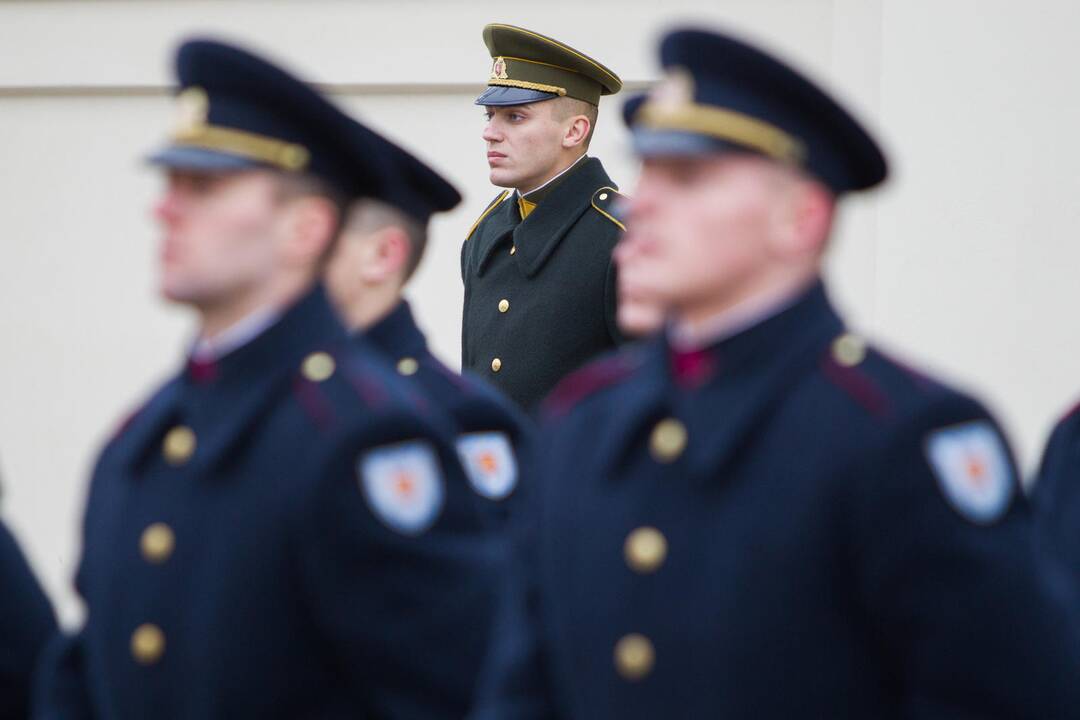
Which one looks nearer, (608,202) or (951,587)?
(951,587)

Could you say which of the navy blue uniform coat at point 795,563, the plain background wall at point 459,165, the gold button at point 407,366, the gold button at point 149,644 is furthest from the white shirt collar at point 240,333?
the plain background wall at point 459,165

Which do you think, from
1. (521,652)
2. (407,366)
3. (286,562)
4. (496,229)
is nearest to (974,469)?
(521,652)

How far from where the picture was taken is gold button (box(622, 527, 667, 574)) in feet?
7.45

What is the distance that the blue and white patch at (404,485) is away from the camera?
2.46 m

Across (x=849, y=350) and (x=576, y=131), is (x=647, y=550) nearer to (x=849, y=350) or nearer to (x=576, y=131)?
(x=849, y=350)

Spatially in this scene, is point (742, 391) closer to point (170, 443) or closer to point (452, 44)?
point (170, 443)

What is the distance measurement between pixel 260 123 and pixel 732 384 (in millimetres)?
776

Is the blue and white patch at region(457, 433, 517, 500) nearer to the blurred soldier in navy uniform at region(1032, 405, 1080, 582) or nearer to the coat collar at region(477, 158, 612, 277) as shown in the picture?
the blurred soldier in navy uniform at region(1032, 405, 1080, 582)

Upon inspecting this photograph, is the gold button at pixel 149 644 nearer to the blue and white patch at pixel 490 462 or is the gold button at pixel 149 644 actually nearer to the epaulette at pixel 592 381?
the epaulette at pixel 592 381

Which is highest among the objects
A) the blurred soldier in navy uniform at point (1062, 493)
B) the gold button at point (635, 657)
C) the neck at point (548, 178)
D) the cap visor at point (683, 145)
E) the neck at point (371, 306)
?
the cap visor at point (683, 145)

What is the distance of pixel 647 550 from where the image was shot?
228cm

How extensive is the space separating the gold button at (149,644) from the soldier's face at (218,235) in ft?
1.38

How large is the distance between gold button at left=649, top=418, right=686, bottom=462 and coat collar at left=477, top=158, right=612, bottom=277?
2543mm

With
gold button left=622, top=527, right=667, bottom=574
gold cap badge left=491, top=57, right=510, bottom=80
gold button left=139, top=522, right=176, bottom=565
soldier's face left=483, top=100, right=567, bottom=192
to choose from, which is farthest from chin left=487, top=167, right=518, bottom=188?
gold button left=622, top=527, right=667, bottom=574
